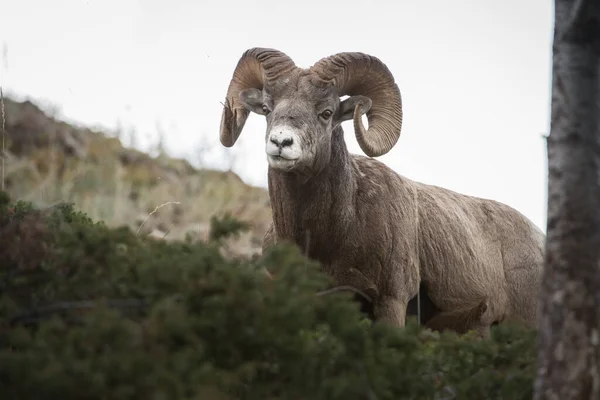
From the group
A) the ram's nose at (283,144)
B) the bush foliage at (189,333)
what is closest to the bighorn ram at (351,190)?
the ram's nose at (283,144)

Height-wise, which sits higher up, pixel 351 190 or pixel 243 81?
pixel 243 81

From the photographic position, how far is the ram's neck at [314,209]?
24.2 feet

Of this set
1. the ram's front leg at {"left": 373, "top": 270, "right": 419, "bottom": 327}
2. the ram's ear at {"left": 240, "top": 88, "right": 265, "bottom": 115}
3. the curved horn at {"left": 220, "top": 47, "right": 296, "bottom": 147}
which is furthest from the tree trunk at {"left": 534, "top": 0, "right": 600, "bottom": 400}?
the ram's ear at {"left": 240, "top": 88, "right": 265, "bottom": 115}

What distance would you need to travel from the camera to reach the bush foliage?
300 cm

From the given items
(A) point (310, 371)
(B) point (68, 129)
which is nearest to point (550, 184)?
(A) point (310, 371)

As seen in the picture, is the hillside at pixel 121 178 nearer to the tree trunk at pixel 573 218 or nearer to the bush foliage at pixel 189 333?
the bush foliage at pixel 189 333

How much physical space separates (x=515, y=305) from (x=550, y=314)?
6.04 meters

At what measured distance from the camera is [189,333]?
123 inches

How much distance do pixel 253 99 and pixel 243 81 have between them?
0.32 m

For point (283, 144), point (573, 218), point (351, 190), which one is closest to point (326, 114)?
point (351, 190)

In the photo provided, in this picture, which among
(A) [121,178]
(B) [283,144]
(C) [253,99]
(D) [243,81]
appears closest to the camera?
(B) [283,144]

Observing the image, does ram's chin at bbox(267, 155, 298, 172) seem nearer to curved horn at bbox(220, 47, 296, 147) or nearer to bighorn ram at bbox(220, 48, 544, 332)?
bighorn ram at bbox(220, 48, 544, 332)

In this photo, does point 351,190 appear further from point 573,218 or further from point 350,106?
point 573,218

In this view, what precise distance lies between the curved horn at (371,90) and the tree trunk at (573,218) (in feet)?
12.0
